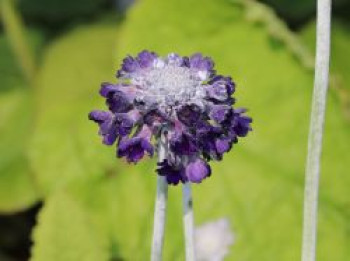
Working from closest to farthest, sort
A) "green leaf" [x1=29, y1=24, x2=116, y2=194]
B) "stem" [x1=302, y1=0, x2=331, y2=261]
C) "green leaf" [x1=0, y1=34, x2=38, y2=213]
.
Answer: "stem" [x1=302, y1=0, x2=331, y2=261]
"green leaf" [x1=29, y1=24, x2=116, y2=194]
"green leaf" [x1=0, y1=34, x2=38, y2=213]

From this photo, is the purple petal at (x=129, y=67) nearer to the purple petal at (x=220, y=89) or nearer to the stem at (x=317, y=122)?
the purple petal at (x=220, y=89)

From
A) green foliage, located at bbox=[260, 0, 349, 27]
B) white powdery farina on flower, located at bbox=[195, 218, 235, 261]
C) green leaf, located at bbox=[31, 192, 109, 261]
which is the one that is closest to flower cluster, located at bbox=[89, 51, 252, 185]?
green leaf, located at bbox=[31, 192, 109, 261]

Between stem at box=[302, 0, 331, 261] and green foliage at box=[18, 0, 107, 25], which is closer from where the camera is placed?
stem at box=[302, 0, 331, 261]

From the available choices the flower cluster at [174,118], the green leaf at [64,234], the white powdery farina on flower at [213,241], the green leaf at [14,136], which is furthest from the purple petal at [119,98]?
the green leaf at [14,136]

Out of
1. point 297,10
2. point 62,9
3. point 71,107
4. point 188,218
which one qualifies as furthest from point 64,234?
point 62,9

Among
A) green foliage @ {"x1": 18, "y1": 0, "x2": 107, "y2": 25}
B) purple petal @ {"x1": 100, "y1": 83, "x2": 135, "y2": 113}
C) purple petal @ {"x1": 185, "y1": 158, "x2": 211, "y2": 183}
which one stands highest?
green foliage @ {"x1": 18, "y1": 0, "x2": 107, "y2": 25}

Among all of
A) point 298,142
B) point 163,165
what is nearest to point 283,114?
point 298,142

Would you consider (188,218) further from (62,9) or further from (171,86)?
(62,9)

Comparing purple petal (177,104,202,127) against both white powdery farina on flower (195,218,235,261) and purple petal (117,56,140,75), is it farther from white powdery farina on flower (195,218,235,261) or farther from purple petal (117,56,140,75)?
white powdery farina on flower (195,218,235,261)
